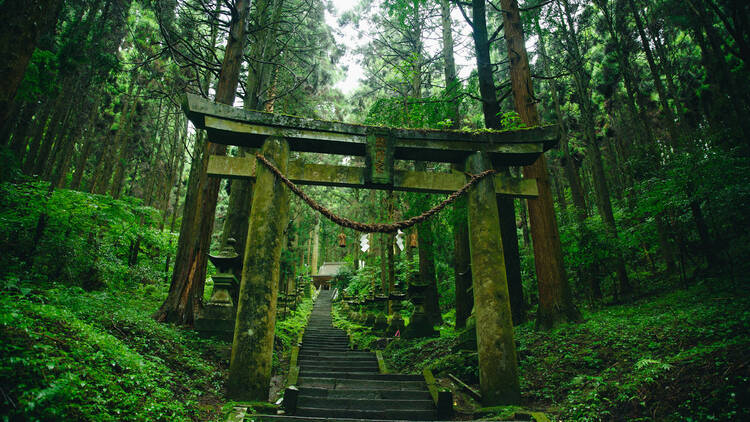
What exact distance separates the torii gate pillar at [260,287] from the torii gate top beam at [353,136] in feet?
0.93

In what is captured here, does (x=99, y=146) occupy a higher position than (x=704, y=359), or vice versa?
→ (x=99, y=146)

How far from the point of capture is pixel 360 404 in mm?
4297

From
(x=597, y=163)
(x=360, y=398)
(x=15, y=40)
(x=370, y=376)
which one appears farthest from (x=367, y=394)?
(x=597, y=163)

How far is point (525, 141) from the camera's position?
518 centimetres

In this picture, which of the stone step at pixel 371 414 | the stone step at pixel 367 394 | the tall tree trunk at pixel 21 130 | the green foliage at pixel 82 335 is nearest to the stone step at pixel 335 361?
the green foliage at pixel 82 335

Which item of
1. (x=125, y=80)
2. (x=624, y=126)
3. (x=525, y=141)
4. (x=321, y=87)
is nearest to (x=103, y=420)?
(x=525, y=141)

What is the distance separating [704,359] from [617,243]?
20.2 ft

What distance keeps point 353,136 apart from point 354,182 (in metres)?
0.68

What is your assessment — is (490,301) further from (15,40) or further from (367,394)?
(15,40)

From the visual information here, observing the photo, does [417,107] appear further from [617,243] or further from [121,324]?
[121,324]

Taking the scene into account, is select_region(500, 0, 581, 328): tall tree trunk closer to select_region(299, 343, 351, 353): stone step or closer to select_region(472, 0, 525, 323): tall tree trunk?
select_region(472, 0, 525, 323): tall tree trunk

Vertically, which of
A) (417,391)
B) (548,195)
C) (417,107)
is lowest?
(417,391)

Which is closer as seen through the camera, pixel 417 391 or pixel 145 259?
pixel 417 391

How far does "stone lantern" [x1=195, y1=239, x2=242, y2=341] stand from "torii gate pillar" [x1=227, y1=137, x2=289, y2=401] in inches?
121
